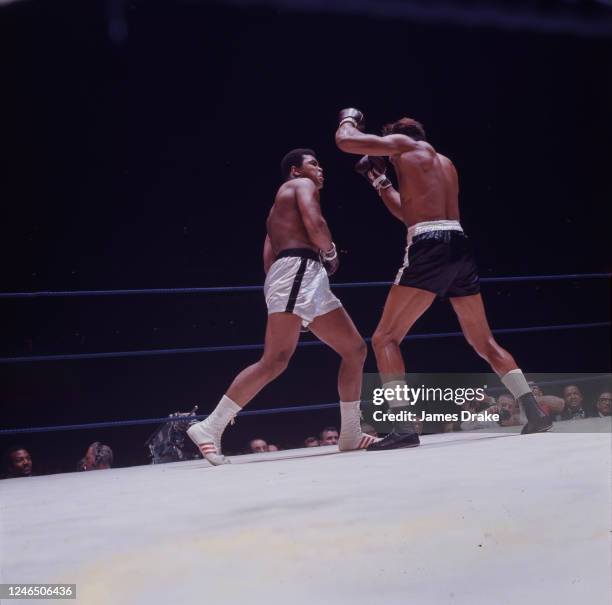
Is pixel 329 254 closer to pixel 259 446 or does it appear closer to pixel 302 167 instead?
pixel 302 167

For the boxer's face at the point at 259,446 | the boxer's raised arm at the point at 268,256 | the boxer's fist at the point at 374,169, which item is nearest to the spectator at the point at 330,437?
the boxer's face at the point at 259,446

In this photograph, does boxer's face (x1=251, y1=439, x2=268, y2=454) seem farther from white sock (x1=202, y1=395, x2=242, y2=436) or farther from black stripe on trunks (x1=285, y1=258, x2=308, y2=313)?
black stripe on trunks (x1=285, y1=258, x2=308, y2=313)

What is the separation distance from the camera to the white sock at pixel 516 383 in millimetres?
3477

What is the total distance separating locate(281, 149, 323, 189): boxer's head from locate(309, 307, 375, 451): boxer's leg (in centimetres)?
57

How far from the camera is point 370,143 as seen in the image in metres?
3.46

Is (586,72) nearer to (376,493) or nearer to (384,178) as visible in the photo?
(384,178)

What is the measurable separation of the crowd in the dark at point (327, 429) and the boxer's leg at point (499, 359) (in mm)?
49

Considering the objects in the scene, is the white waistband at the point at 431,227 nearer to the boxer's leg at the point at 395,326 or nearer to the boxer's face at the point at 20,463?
the boxer's leg at the point at 395,326

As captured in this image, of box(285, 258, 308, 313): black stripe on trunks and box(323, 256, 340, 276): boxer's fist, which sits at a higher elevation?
box(323, 256, 340, 276): boxer's fist

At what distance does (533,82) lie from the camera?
4742 millimetres

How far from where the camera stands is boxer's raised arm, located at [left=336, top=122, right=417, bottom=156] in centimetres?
346

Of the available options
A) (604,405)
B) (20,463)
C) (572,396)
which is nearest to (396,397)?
(572,396)

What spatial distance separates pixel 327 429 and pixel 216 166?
138 centimetres

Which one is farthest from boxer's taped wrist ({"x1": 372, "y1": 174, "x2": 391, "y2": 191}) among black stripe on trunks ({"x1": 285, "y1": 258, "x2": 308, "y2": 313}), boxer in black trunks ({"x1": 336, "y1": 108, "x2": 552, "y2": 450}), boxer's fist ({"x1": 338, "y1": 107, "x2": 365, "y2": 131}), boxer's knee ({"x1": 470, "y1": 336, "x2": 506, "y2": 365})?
boxer's knee ({"x1": 470, "y1": 336, "x2": 506, "y2": 365})
